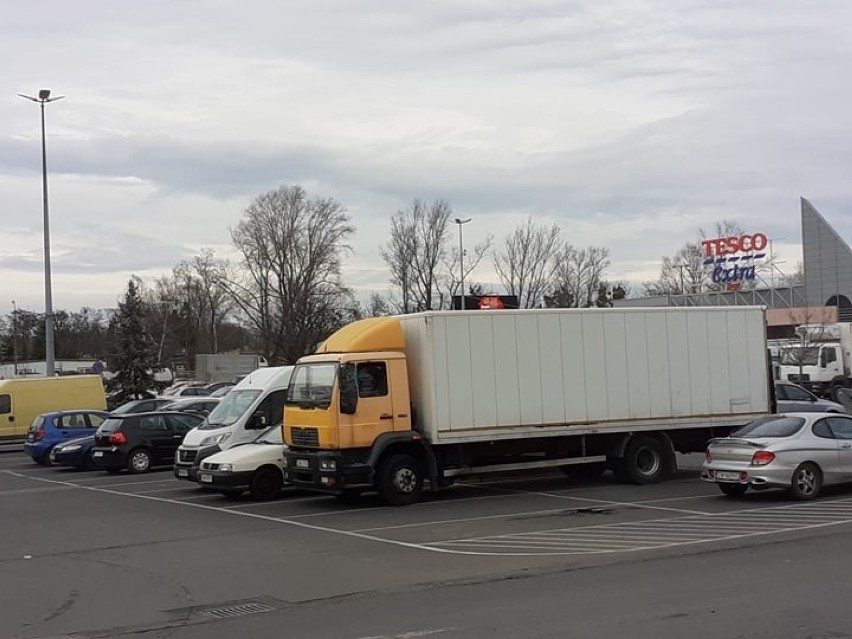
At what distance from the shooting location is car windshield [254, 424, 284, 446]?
18969mm

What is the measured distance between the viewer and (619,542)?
12.4 metres

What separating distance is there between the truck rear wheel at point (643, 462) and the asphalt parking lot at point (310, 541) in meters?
0.30

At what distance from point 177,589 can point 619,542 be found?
5.47m

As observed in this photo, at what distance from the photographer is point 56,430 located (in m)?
28.7

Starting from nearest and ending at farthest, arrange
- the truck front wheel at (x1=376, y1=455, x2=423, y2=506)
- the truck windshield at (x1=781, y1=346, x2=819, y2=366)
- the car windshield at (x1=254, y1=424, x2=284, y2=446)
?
1. the truck front wheel at (x1=376, y1=455, x2=423, y2=506)
2. the car windshield at (x1=254, y1=424, x2=284, y2=446)
3. the truck windshield at (x1=781, y1=346, x2=819, y2=366)

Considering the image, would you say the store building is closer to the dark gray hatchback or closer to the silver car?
the dark gray hatchback

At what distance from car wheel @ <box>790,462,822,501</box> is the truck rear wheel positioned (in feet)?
11.9

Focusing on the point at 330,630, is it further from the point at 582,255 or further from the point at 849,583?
the point at 582,255

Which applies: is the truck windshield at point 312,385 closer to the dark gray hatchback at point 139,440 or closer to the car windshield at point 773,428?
the car windshield at point 773,428

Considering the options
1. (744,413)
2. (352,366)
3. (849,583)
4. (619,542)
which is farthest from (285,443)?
(849,583)

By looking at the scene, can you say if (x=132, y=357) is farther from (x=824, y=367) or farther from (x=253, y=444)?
(x=253, y=444)

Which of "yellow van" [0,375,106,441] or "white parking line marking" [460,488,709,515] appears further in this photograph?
"yellow van" [0,375,106,441]

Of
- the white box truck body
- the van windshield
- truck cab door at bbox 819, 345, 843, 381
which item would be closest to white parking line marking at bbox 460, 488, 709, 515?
the white box truck body

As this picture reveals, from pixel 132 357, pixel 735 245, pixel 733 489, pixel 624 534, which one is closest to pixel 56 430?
pixel 733 489
